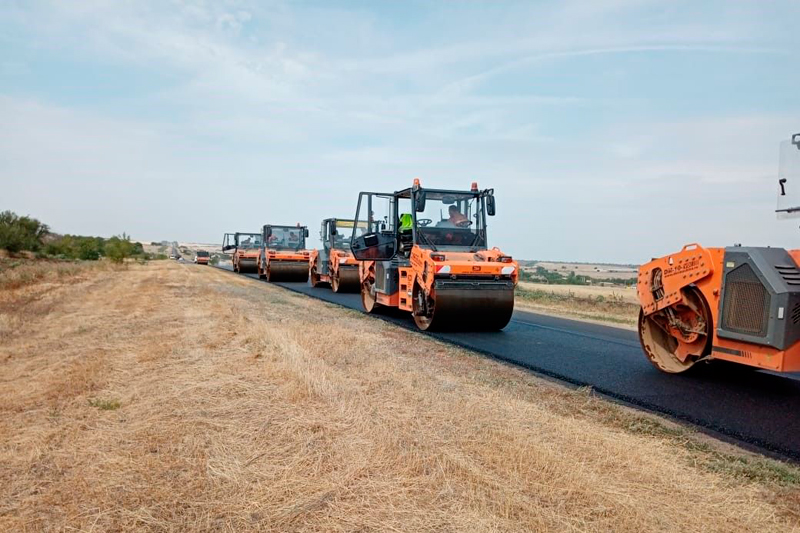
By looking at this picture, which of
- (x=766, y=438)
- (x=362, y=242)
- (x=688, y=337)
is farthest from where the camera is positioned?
(x=362, y=242)

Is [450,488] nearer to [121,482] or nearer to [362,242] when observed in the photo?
[121,482]

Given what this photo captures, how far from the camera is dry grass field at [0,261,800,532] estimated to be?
2.56m

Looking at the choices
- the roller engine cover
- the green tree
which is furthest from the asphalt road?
the green tree

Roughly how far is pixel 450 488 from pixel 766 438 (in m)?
2.54

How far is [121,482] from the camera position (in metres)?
2.81

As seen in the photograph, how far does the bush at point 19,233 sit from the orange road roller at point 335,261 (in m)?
24.0

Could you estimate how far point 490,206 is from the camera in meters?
9.77

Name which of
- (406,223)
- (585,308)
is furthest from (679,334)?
(585,308)

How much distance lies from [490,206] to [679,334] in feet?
14.7

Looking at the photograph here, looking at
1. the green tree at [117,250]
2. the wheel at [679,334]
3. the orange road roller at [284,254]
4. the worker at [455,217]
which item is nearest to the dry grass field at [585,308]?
the worker at [455,217]

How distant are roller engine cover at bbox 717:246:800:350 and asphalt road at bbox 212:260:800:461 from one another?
59cm

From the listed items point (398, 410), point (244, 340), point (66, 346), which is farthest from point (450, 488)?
point (66, 346)

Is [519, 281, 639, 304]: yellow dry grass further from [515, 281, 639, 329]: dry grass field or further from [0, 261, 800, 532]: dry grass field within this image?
[0, 261, 800, 532]: dry grass field

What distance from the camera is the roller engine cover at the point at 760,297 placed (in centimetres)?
454
